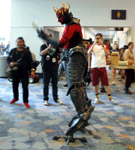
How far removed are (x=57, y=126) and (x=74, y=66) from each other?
1112mm

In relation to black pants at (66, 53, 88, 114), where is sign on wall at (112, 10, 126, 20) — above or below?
above

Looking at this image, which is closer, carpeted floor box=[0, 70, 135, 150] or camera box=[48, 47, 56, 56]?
carpeted floor box=[0, 70, 135, 150]

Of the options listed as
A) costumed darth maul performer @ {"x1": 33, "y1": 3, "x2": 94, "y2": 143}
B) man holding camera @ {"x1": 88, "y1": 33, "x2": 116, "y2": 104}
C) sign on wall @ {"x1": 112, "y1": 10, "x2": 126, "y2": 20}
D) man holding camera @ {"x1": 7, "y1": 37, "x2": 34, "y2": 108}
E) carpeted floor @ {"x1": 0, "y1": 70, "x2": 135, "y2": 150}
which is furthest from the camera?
sign on wall @ {"x1": 112, "y1": 10, "x2": 126, "y2": 20}

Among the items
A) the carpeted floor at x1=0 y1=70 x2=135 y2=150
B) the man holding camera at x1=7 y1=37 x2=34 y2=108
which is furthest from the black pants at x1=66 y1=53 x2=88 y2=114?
the man holding camera at x1=7 y1=37 x2=34 y2=108

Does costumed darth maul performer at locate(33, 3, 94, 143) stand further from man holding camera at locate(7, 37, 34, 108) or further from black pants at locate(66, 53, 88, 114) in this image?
man holding camera at locate(7, 37, 34, 108)

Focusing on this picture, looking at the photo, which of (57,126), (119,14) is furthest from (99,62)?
(119,14)

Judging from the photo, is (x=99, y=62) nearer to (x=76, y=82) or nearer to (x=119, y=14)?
(x=76, y=82)

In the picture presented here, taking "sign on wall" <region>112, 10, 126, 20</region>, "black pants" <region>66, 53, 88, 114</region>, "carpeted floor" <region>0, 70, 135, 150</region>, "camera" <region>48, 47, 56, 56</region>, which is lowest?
"carpeted floor" <region>0, 70, 135, 150</region>

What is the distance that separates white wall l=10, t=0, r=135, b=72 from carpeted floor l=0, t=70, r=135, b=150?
18.1ft

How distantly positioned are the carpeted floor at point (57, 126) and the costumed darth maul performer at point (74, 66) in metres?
0.26

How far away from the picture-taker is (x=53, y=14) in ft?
32.8

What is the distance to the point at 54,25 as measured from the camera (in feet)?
32.8

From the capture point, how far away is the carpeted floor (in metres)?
2.70

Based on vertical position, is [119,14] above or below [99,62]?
above
